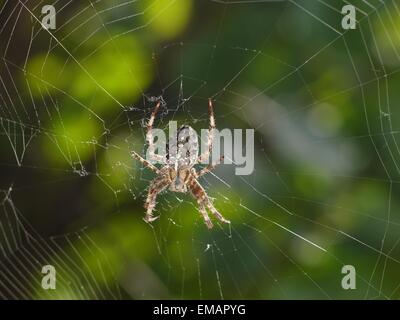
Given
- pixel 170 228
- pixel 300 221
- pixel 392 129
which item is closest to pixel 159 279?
pixel 170 228

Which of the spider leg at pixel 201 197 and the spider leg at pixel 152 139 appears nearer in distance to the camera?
the spider leg at pixel 152 139

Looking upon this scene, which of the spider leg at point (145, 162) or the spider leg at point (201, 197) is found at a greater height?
the spider leg at point (145, 162)

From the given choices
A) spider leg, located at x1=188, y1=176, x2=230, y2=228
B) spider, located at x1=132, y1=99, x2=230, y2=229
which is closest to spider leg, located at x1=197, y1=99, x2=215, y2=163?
spider, located at x1=132, y1=99, x2=230, y2=229

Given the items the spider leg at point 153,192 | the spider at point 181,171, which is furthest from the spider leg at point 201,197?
the spider leg at point 153,192

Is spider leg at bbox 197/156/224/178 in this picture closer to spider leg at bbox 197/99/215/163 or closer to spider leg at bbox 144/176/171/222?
spider leg at bbox 197/99/215/163

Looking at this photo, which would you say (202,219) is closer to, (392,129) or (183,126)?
(183,126)

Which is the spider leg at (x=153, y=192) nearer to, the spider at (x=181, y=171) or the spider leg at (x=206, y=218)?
the spider at (x=181, y=171)
